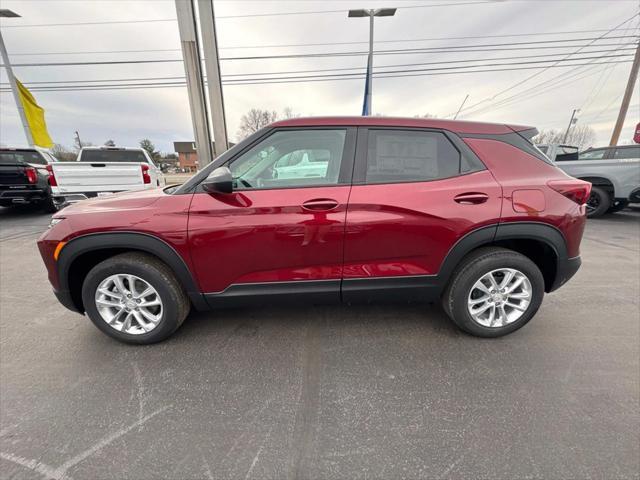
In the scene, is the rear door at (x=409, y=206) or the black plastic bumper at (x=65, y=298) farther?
the black plastic bumper at (x=65, y=298)

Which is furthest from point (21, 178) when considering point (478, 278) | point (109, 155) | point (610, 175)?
point (610, 175)

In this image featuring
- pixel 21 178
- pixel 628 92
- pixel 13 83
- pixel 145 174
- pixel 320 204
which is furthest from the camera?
pixel 628 92

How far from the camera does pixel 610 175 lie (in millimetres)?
6891

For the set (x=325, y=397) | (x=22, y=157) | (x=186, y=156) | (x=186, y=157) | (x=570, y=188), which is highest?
(x=186, y=156)

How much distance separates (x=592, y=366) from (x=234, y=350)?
283cm

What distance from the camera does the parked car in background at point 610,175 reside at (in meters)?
6.71

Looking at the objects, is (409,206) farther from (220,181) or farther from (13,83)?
(13,83)

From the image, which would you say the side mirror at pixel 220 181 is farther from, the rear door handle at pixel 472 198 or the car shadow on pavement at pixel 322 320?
the rear door handle at pixel 472 198

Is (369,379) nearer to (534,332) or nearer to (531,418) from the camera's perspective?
(531,418)

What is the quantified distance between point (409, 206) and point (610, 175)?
8.22 metres

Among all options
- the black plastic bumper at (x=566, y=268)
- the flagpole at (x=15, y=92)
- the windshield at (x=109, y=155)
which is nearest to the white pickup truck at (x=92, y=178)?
the windshield at (x=109, y=155)

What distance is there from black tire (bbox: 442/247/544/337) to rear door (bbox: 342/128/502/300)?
26 cm

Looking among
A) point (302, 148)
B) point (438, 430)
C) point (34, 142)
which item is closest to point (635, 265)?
point (438, 430)

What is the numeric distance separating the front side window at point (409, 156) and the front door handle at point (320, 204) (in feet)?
1.25
